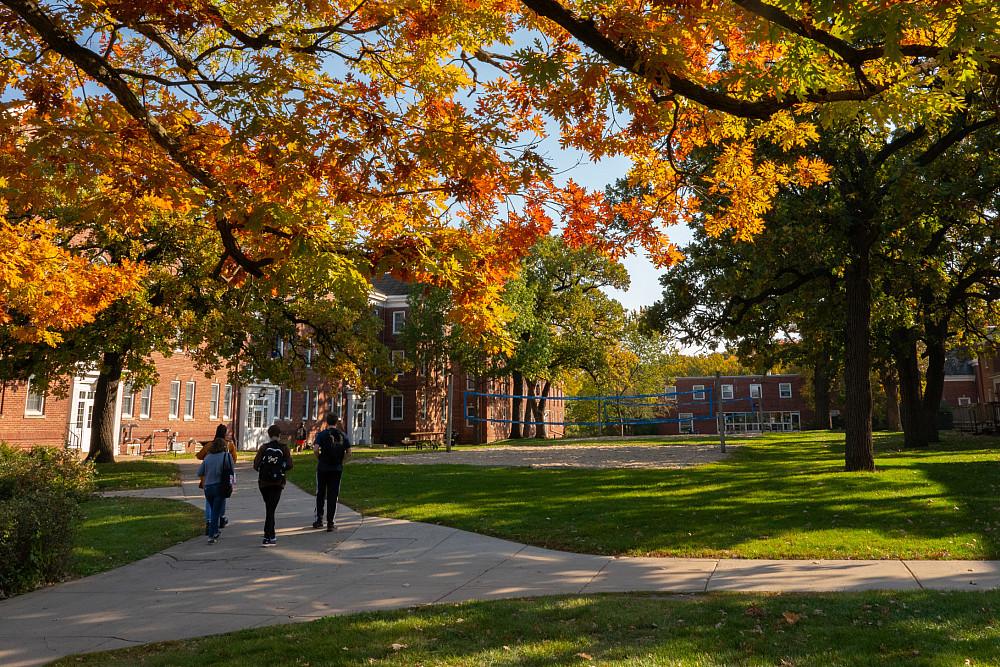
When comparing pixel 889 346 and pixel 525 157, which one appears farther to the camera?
pixel 889 346

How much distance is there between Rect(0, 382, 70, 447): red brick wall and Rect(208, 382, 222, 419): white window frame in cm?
805

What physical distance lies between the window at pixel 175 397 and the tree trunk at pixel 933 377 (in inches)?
1361

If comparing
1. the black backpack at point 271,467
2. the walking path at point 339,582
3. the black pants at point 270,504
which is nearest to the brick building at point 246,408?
the black backpack at point 271,467

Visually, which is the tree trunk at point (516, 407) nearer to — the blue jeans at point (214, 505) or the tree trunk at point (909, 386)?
the tree trunk at point (909, 386)

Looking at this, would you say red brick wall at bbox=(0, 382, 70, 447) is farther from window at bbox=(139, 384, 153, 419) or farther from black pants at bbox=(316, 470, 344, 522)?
black pants at bbox=(316, 470, 344, 522)

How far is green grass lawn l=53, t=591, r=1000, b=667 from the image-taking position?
490 cm

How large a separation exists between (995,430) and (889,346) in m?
11.9

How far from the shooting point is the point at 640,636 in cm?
539

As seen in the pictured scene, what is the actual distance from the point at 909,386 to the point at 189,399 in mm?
34014

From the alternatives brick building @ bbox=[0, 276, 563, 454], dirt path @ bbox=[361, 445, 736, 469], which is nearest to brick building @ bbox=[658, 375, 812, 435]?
brick building @ bbox=[0, 276, 563, 454]

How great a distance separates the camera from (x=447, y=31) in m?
8.50

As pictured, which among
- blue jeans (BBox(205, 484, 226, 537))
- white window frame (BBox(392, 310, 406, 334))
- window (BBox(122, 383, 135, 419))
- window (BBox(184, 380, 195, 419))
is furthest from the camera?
white window frame (BBox(392, 310, 406, 334))

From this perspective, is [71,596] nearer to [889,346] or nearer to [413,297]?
[889,346]

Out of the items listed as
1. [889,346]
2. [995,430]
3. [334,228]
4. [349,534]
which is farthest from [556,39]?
[995,430]
